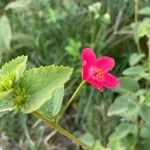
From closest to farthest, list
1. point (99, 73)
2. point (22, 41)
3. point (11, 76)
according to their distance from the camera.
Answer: point (11, 76)
point (99, 73)
point (22, 41)

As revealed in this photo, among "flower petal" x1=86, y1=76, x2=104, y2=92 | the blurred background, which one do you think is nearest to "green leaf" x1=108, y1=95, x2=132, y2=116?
the blurred background

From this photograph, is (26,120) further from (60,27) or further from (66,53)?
(60,27)

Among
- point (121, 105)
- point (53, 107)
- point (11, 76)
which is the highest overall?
point (11, 76)

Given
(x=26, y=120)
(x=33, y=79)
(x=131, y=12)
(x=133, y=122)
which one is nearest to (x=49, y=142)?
(x=26, y=120)

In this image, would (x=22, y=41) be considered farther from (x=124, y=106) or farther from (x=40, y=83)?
(x=40, y=83)

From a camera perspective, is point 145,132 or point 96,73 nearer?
point 96,73

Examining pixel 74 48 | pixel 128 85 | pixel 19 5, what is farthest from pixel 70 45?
pixel 128 85

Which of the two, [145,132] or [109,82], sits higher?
[109,82]

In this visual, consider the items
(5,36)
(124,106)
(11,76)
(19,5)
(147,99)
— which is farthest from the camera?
(19,5)
